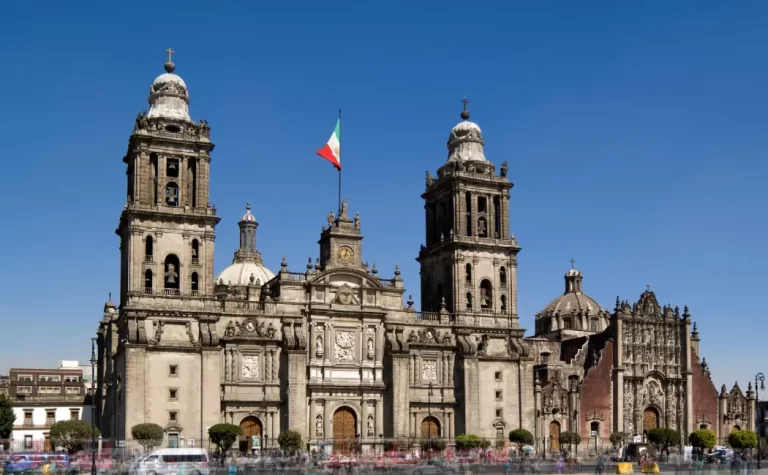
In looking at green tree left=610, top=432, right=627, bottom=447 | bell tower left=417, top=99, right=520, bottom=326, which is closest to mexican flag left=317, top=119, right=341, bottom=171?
bell tower left=417, top=99, right=520, bottom=326

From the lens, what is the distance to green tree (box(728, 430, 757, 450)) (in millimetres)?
88863

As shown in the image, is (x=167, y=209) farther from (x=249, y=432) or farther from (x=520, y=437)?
(x=520, y=437)

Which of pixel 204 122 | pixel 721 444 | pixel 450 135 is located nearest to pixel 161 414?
pixel 204 122

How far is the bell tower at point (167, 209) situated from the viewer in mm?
75375

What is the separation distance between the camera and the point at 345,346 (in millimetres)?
80312

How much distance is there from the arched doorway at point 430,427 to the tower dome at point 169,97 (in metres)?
29.1

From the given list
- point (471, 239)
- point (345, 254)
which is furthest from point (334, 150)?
point (471, 239)

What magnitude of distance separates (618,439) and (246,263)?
1686 inches

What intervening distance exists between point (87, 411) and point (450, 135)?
145ft

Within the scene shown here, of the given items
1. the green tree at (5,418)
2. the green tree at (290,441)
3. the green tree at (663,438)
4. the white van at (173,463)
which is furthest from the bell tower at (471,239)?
the green tree at (5,418)

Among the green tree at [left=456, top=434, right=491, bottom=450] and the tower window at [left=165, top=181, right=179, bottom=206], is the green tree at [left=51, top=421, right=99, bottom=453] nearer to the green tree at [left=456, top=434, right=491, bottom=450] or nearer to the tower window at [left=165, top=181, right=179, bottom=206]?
the tower window at [left=165, top=181, right=179, bottom=206]

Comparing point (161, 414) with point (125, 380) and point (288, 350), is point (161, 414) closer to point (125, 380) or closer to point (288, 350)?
point (125, 380)

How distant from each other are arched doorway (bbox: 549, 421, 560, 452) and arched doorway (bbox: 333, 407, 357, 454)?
1778 cm

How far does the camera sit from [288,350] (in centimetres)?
7706
